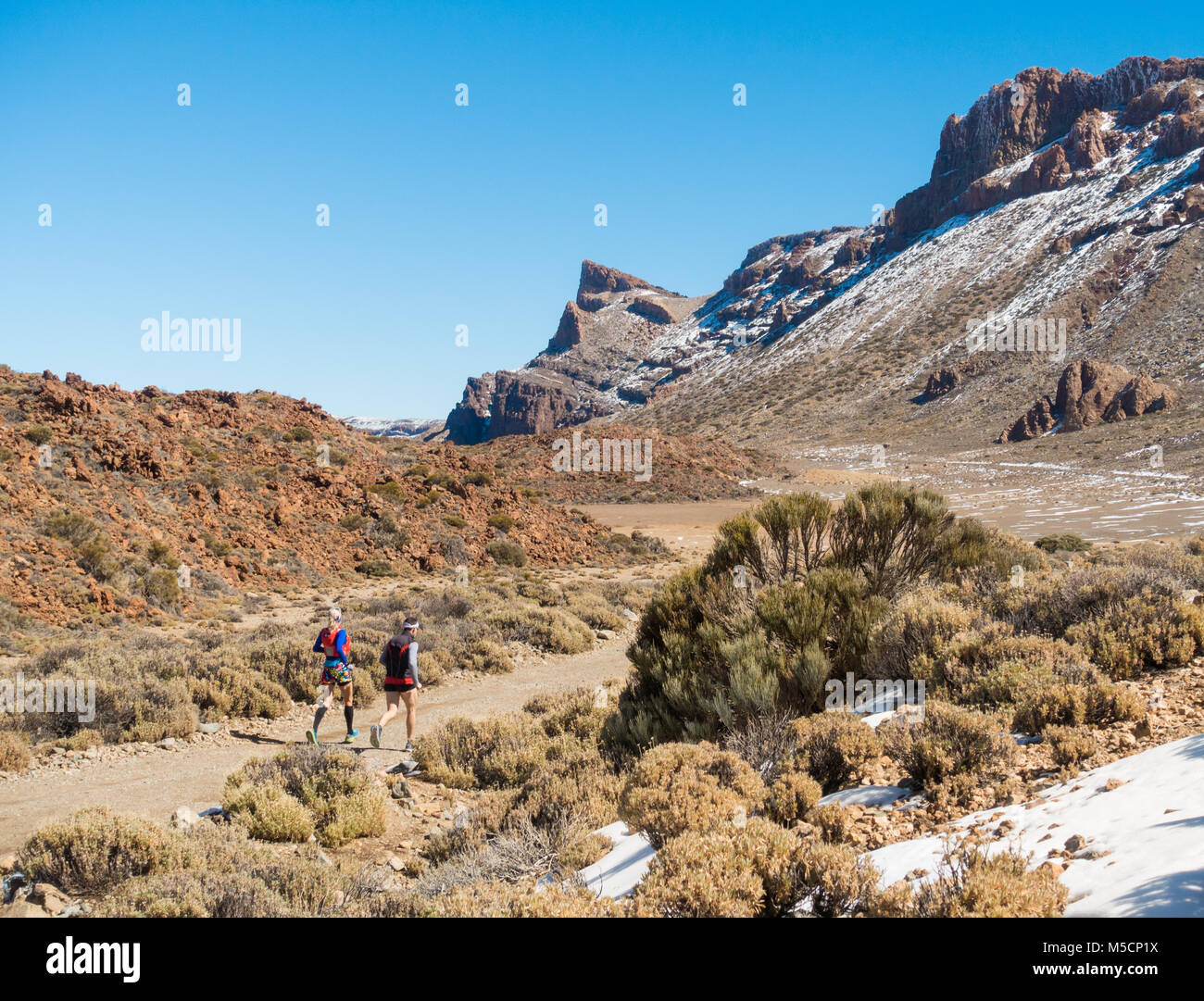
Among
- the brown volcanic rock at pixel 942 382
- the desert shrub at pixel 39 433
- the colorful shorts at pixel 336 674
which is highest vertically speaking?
the brown volcanic rock at pixel 942 382

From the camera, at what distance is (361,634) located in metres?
12.6

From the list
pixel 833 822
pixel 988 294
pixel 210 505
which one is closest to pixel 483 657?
pixel 833 822

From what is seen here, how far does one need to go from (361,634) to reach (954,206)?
12161cm

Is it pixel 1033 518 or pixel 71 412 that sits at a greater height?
pixel 71 412

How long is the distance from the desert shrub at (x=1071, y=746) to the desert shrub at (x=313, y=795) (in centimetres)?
495

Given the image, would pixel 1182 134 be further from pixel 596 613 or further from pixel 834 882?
pixel 834 882

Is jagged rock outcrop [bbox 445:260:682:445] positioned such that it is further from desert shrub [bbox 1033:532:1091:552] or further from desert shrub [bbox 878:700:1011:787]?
desert shrub [bbox 878:700:1011:787]

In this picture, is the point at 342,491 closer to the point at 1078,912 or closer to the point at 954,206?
the point at 1078,912

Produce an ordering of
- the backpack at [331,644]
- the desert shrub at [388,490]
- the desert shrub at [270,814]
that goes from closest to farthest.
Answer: the desert shrub at [270,814] → the backpack at [331,644] → the desert shrub at [388,490]

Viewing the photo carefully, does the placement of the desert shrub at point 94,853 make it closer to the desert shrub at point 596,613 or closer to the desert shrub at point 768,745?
the desert shrub at point 768,745

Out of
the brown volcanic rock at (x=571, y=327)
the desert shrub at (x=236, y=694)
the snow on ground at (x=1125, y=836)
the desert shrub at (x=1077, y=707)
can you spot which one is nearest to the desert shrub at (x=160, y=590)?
the desert shrub at (x=236, y=694)

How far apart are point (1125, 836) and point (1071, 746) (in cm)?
118

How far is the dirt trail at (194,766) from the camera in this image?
6.56m
